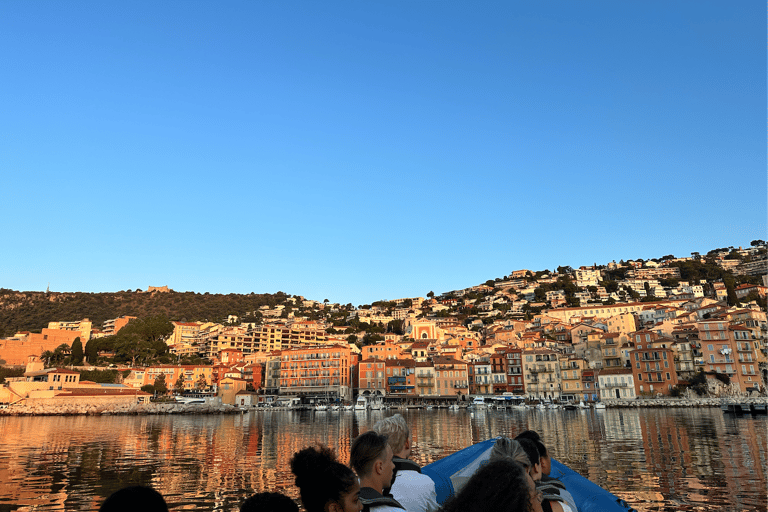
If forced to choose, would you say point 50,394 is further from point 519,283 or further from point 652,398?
point 519,283

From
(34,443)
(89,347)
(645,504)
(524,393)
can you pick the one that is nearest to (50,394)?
(89,347)

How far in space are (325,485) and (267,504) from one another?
702 millimetres

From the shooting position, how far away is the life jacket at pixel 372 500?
11.0 feet

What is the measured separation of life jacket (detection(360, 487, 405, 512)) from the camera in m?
3.35

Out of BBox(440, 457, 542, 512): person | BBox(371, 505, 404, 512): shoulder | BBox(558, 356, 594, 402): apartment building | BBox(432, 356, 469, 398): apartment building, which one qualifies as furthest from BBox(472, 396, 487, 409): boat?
BBox(440, 457, 542, 512): person

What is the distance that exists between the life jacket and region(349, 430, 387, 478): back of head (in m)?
0.25

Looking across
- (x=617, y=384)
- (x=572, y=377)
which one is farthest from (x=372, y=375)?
(x=617, y=384)

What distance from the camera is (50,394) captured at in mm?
69062

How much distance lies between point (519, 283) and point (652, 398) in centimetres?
10513

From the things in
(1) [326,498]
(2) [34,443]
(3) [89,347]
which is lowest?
(2) [34,443]

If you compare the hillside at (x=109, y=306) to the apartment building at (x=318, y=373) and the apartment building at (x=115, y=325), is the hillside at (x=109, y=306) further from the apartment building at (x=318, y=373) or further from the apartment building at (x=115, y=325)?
the apartment building at (x=318, y=373)

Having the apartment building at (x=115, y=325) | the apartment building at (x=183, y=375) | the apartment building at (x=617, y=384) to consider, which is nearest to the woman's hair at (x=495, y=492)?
the apartment building at (x=617, y=384)

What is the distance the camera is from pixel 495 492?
2158 mm

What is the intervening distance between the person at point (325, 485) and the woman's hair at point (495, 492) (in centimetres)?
106
